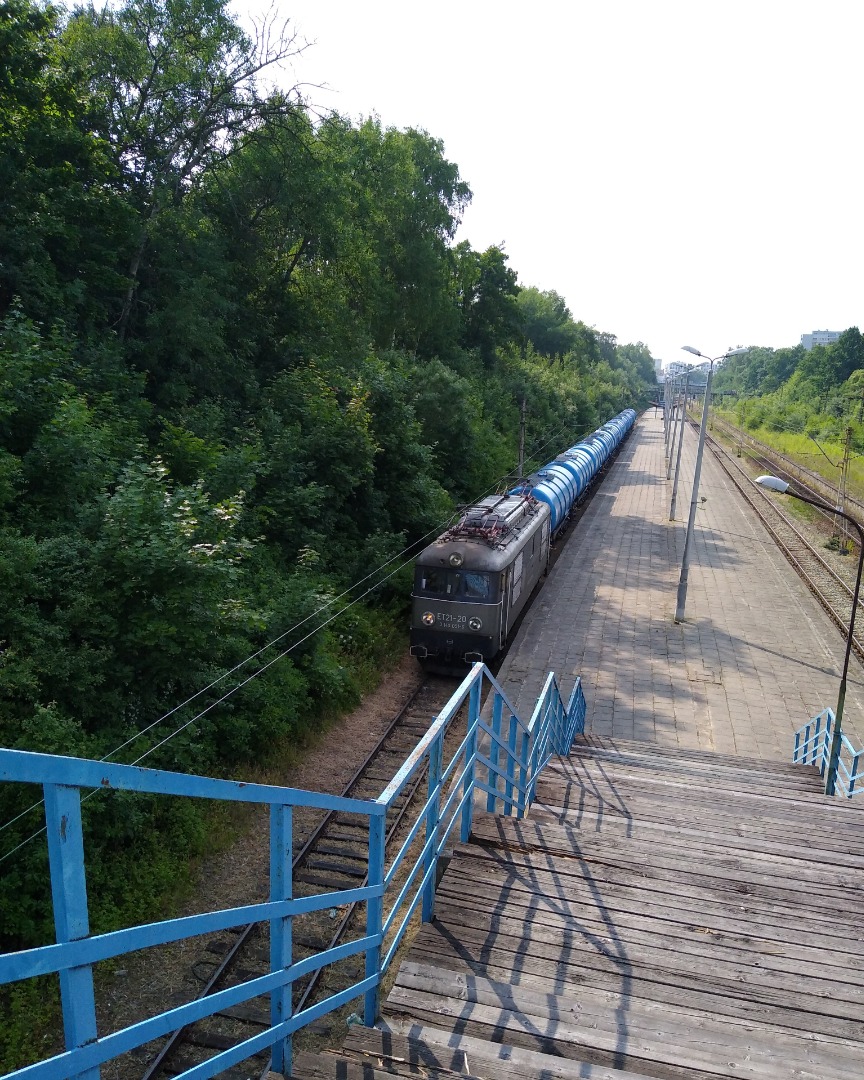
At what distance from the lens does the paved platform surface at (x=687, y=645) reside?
14.2 metres

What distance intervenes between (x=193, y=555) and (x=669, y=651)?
11.7m

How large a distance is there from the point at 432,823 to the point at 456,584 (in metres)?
10.4

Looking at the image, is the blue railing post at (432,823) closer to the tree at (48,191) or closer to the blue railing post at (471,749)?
the blue railing post at (471,749)

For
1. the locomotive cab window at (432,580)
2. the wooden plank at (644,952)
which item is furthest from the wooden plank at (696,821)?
the locomotive cab window at (432,580)

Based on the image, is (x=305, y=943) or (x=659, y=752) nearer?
(x=305, y=943)

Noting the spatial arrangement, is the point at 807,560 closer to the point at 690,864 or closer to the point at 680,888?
the point at 690,864

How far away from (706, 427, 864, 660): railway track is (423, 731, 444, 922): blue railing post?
1626 cm

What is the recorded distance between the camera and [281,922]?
291 centimetres

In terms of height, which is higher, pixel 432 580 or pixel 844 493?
pixel 844 493

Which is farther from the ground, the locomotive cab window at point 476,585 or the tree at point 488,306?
the tree at point 488,306

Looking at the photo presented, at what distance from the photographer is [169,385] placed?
15.8 meters

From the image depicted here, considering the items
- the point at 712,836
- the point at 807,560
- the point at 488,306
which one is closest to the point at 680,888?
the point at 712,836

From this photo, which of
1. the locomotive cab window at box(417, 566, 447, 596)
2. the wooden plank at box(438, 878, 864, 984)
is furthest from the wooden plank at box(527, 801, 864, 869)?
the locomotive cab window at box(417, 566, 447, 596)

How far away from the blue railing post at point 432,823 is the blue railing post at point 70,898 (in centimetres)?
268
